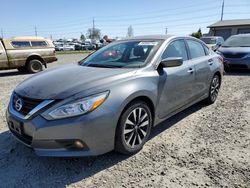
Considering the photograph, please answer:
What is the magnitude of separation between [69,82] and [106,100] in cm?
59

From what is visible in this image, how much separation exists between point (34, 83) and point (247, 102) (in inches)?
190

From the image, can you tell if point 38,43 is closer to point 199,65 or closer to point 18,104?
point 199,65

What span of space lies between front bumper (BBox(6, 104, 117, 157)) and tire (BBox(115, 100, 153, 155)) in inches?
6.5

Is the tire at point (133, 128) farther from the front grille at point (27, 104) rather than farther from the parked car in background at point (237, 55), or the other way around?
the parked car in background at point (237, 55)

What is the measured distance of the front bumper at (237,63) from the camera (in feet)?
30.4

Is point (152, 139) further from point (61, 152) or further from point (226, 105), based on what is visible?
point (226, 105)

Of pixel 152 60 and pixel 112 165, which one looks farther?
pixel 152 60

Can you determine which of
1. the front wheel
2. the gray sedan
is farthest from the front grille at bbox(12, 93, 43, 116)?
the front wheel

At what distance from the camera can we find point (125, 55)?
3971mm

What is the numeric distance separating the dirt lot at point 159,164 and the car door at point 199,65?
816 millimetres

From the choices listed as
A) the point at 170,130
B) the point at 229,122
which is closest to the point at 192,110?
the point at 229,122

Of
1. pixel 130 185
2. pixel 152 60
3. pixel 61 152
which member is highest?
pixel 152 60

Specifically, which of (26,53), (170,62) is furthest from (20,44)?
(170,62)

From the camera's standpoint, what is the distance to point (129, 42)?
427 centimetres
